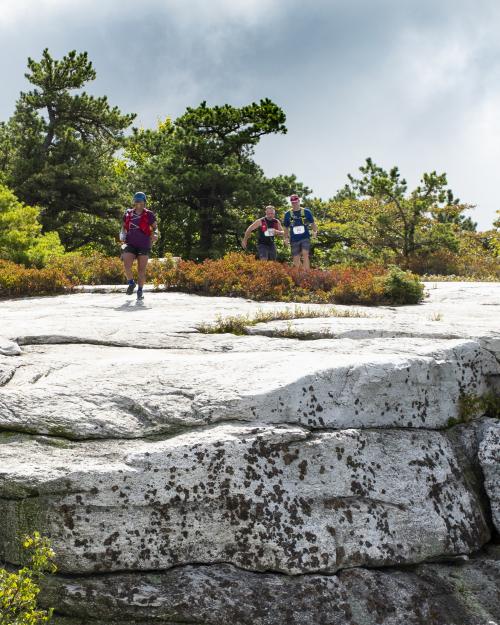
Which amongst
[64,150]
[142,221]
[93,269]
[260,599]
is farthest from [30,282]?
[64,150]

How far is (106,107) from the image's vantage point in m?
32.8

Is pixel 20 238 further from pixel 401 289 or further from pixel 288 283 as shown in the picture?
pixel 401 289

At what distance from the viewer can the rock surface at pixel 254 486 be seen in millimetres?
5449

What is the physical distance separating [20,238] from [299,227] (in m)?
7.71

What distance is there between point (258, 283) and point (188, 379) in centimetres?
667

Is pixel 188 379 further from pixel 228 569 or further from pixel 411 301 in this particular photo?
pixel 411 301

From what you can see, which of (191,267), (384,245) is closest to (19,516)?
(191,267)

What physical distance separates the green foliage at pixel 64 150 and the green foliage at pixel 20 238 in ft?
39.6

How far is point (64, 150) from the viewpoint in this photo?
3181 cm

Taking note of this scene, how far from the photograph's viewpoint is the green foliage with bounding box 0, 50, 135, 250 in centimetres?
3112

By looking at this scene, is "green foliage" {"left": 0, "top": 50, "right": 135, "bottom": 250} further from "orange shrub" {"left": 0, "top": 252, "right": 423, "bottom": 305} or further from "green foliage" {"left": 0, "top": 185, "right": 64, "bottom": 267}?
"orange shrub" {"left": 0, "top": 252, "right": 423, "bottom": 305}

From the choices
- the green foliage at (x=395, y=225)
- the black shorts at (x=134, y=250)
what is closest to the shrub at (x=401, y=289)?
the black shorts at (x=134, y=250)

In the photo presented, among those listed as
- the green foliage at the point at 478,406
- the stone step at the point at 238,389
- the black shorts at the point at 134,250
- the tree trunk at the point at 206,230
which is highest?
the tree trunk at the point at 206,230

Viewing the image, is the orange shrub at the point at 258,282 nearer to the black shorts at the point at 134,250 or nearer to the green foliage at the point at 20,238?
the green foliage at the point at 20,238
